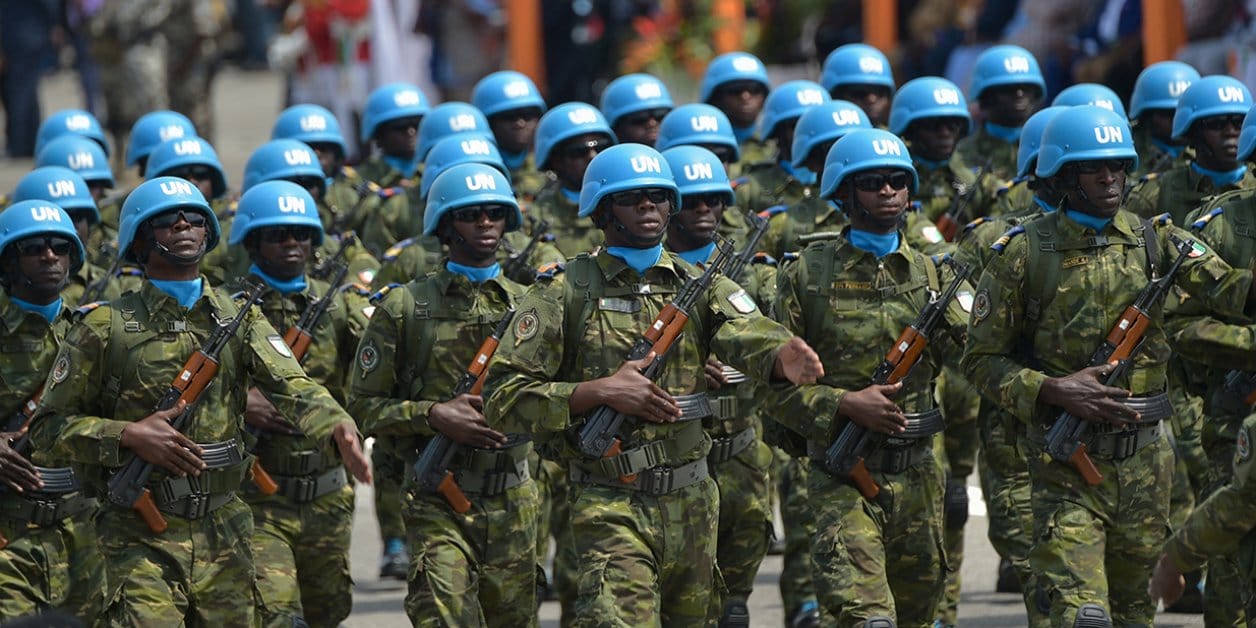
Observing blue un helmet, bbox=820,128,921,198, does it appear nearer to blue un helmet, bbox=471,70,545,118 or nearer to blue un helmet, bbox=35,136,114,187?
blue un helmet, bbox=471,70,545,118

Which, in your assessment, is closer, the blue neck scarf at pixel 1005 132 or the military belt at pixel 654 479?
the military belt at pixel 654 479

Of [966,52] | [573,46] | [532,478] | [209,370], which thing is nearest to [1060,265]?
[532,478]

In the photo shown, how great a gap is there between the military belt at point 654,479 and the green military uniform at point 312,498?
1.74 meters

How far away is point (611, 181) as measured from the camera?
9992mm

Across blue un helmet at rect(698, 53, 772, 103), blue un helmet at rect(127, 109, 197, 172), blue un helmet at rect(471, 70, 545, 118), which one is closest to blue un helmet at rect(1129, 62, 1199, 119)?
blue un helmet at rect(698, 53, 772, 103)

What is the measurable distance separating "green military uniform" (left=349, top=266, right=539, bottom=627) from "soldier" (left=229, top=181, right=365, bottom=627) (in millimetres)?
630

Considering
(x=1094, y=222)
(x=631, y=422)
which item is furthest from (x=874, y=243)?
(x=631, y=422)

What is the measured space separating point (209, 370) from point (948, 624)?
3.65 meters

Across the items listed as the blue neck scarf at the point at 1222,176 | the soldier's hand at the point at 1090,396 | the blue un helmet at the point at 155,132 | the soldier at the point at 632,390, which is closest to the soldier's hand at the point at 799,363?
the soldier at the point at 632,390

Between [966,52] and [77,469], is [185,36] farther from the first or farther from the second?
[77,469]

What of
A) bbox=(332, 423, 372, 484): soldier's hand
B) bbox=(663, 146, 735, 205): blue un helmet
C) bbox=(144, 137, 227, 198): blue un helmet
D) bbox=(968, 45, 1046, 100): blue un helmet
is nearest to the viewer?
bbox=(332, 423, 372, 484): soldier's hand

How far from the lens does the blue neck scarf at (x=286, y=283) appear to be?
11.5 metres

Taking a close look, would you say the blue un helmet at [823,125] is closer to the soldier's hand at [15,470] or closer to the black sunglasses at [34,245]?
the black sunglasses at [34,245]

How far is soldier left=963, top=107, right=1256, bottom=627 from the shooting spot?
9.84 m
